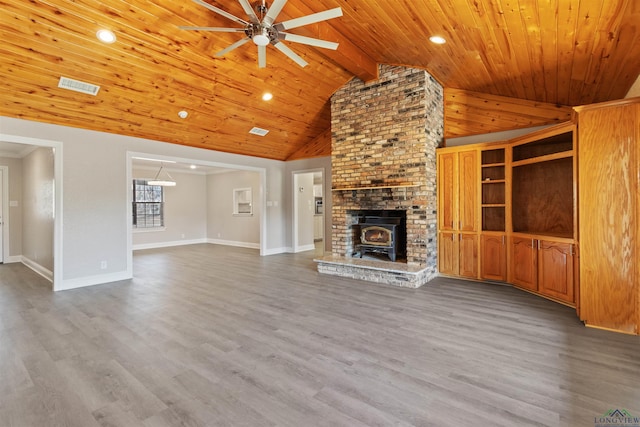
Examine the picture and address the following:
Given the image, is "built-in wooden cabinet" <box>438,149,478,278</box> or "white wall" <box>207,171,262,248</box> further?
"white wall" <box>207,171,262,248</box>

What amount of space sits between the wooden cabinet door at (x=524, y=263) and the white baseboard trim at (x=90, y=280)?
631 centimetres

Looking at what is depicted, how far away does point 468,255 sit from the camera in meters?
5.06

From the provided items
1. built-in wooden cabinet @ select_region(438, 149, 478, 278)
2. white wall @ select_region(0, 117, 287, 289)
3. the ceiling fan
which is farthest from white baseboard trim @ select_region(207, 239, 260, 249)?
the ceiling fan

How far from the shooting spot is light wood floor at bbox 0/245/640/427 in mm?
1856

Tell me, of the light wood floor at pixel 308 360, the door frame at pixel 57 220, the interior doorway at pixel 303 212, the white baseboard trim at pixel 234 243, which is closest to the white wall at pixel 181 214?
the white baseboard trim at pixel 234 243

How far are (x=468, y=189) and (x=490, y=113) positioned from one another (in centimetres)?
133

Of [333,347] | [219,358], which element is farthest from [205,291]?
[333,347]

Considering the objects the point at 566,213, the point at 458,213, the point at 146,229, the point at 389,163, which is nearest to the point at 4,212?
the point at 146,229

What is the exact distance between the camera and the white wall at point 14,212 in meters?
7.03

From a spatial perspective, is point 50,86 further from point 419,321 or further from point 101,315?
point 419,321

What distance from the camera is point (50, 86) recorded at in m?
3.98

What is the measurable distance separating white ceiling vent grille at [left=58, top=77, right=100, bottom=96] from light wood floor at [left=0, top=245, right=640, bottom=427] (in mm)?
2844

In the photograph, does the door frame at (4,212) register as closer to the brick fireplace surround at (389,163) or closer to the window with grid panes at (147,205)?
the window with grid panes at (147,205)

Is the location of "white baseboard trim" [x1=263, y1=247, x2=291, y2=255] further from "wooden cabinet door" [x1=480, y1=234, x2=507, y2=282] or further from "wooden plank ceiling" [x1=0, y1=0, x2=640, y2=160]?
"wooden cabinet door" [x1=480, y1=234, x2=507, y2=282]
